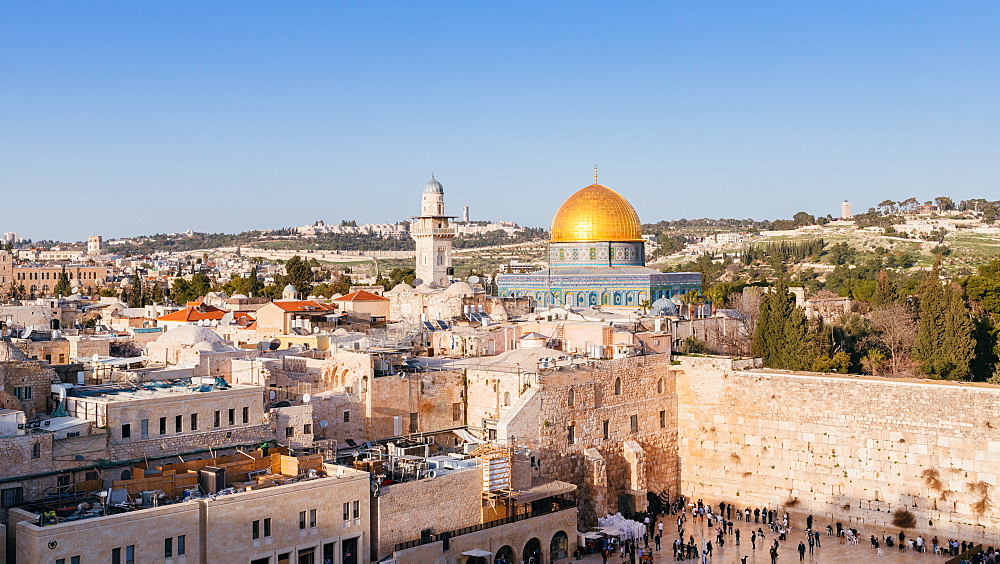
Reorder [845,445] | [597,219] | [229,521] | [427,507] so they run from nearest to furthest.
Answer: [229,521]
[427,507]
[845,445]
[597,219]

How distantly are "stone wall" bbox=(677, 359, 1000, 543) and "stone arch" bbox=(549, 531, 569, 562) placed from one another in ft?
20.6

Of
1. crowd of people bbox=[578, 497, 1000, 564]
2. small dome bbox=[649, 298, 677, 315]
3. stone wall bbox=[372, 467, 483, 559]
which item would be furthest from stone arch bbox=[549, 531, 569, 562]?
small dome bbox=[649, 298, 677, 315]

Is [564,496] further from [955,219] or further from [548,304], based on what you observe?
[955,219]

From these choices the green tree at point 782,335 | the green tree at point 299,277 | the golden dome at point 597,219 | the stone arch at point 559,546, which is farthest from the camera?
the green tree at point 299,277

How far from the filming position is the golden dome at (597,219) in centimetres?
4144

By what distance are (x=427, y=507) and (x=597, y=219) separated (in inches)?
931

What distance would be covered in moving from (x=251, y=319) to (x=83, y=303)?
65.5ft

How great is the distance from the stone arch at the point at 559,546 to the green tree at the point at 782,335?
11726 mm

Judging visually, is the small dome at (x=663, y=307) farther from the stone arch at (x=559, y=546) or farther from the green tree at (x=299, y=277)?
the green tree at (x=299, y=277)

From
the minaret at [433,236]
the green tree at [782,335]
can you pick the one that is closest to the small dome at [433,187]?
the minaret at [433,236]

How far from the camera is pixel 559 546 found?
21.7 meters

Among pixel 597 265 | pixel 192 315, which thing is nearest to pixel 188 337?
pixel 192 315

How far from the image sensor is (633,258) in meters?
42.0

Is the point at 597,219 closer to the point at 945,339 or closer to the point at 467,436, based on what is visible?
the point at 945,339
